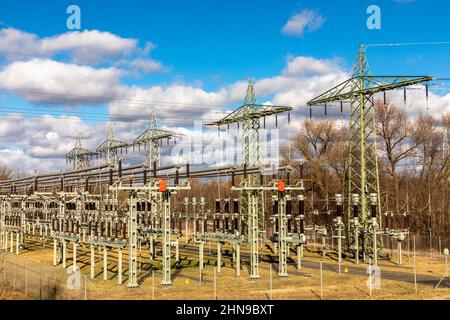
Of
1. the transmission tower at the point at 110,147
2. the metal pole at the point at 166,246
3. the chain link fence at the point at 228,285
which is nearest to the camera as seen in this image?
the chain link fence at the point at 228,285

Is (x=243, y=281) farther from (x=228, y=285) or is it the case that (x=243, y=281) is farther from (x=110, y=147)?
(x=110, y=147)

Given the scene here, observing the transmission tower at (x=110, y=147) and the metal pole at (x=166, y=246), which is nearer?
the metal pole at (x=166, y=246)

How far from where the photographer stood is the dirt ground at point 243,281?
1001 inches

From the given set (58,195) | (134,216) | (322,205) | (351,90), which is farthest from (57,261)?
(322,205)

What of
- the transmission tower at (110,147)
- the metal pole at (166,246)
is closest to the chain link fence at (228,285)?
the metal pole at (166,246)

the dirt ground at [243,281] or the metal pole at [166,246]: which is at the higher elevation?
the metal pole at [166,246]

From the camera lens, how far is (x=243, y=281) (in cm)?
3073

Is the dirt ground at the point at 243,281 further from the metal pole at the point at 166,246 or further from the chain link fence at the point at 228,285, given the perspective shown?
the metal pole at the point at 166,246

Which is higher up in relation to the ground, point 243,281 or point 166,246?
point 166,246

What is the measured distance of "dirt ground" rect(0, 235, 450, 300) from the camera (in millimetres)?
25422

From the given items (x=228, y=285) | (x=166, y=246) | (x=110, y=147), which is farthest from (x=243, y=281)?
(x=110, y=147)

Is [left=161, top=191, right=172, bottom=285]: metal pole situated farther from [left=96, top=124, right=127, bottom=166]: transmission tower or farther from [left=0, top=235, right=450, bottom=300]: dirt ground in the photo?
[left=96, top=124, right=127, bottom=166]: transmission tower

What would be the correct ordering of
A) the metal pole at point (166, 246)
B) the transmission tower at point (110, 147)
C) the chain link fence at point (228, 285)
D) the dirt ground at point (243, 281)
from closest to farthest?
the chain link fence at point (228, 285)
the dirt ground at point (243, 281)
the metal pole at point (166, 246)
the transmission tower at point (110, 147)
